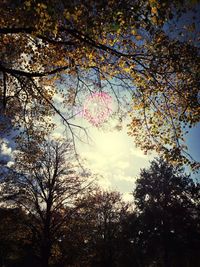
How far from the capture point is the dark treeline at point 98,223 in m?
21.4

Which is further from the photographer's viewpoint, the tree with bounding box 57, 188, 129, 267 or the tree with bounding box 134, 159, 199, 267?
the tree with bounding box 134, 159, 199, 267

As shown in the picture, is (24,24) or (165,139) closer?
(24,24)

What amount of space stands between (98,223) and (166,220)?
10770 millimetres

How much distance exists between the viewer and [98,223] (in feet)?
126

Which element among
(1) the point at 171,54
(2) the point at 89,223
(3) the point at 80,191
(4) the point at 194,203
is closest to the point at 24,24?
(1) the point at 171,54

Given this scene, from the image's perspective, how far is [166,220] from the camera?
4038 centimetres

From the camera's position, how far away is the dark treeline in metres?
21.4

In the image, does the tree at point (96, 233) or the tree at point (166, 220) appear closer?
the tree at point (96, 233)

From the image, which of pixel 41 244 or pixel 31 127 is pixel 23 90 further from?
pixel 41 244

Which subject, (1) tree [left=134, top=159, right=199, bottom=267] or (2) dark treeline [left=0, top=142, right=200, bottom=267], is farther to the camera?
(1) tree [left=134, top=159, right=199, bottom=267]

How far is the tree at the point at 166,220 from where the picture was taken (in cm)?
3950

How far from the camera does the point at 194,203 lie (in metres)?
42.1

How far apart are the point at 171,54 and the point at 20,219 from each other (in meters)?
18.3

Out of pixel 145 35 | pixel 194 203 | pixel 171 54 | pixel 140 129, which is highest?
pixel 194 203
